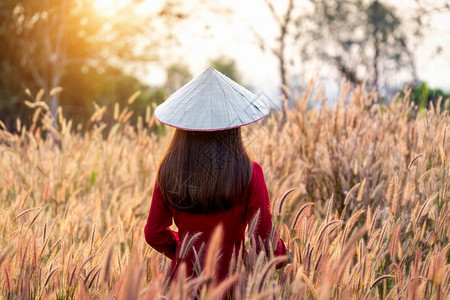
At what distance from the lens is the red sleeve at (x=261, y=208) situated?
68.7 inches

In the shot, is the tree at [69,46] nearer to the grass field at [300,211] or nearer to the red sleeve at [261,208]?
the grass field at [300,211]

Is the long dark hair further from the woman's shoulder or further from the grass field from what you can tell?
the grass field

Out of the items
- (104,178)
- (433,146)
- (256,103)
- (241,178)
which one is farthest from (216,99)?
(104,178)

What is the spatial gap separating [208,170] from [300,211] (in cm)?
38

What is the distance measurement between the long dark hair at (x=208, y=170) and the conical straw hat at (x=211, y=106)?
93 mm

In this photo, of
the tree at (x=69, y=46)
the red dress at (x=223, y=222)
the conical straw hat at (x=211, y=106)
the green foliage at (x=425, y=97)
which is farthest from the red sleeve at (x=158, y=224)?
the tree at (x=69, y=46)

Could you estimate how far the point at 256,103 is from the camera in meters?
1.81

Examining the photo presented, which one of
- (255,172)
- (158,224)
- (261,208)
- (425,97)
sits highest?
(425,97)

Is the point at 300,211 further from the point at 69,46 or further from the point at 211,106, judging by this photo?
the point at 69,46

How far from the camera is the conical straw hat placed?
1656 millimetres

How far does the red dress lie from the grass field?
2.8 inches

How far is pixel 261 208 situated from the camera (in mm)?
1745

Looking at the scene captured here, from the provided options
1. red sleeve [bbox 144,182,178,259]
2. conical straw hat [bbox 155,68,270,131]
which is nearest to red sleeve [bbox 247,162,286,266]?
conical straw hat [bbox 155,68,270,131]

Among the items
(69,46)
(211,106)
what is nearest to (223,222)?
(211,106)
